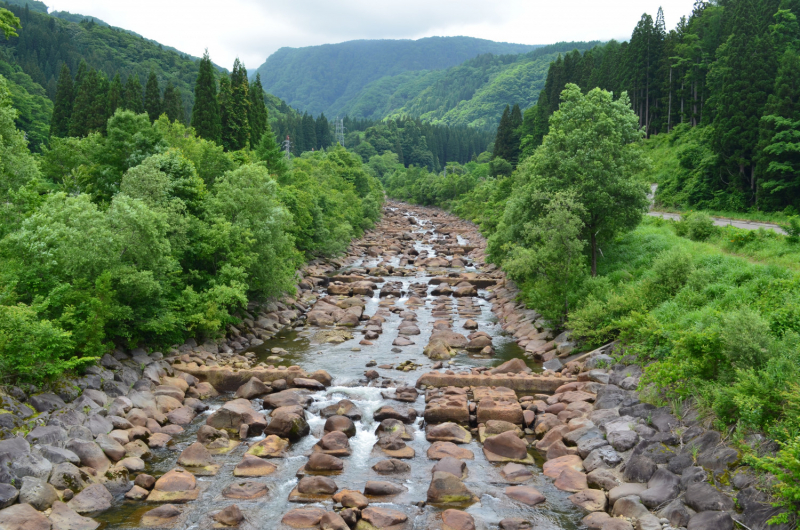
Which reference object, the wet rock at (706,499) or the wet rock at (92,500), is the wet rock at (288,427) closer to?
the wet rock at (92,500)

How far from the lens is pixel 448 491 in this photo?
1727 centimetres

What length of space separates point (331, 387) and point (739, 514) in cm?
1739

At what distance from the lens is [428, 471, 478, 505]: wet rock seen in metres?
17.1

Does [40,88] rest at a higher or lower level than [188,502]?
higher

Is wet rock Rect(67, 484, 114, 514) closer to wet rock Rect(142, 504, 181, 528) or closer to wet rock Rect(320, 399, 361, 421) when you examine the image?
wet rock Rect(142, 504, 181, 528)

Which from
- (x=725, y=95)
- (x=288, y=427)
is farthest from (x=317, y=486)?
(x=725, y=95)

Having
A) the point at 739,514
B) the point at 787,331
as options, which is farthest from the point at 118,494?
the point at 787,331

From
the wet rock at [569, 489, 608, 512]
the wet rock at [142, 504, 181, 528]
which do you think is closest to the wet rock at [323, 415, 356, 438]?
the wet rock at [142, 504, 181, 528]

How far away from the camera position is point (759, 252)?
97.4ft

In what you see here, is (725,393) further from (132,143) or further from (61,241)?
(132,143)

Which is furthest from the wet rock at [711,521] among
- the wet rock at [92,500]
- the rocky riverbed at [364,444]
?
the wet rock at [92,500]

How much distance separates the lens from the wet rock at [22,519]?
14.4 meters

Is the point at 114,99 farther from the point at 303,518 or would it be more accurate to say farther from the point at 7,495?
the point at 303,518

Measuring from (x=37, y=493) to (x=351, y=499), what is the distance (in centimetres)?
855
